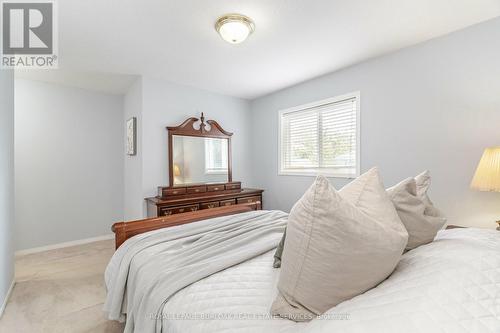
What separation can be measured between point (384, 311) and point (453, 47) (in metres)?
2.48

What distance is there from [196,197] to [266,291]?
2.25m

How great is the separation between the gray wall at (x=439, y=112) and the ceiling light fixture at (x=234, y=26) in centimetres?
147

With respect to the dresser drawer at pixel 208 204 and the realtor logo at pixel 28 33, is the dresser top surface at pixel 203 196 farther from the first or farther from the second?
the realtor logo at pixel 28 33

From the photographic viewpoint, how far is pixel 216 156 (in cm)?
360

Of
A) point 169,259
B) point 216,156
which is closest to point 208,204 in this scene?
point 216,156

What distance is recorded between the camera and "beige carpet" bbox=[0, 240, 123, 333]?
5.60 ft

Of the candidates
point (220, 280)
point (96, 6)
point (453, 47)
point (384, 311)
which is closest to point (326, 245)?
point (384, 311)

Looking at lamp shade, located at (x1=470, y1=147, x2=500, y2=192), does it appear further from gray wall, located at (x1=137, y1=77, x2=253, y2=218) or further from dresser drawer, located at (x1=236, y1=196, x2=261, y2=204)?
gray wall, located at (x1=137, y1=77, x2=253, y2=218)

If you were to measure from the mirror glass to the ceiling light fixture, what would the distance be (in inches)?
67.3

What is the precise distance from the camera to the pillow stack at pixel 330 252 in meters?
0.68

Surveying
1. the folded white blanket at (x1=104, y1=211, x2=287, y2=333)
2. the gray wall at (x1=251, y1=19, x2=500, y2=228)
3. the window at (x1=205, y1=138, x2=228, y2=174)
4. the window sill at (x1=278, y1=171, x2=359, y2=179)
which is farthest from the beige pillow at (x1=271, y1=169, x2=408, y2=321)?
the window at (x1=205, y1=138, x2=228, y2=174)

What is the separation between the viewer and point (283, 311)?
0.76 m

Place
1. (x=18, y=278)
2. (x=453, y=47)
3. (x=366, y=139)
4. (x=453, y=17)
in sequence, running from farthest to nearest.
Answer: (x=366, y=139), (x=18, y=278), (x=453, y=47), (x=453, y=17)

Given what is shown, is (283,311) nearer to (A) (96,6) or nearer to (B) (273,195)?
(A) (96,6)
